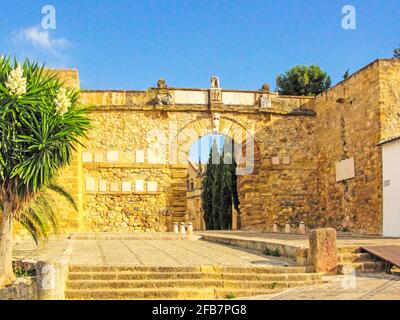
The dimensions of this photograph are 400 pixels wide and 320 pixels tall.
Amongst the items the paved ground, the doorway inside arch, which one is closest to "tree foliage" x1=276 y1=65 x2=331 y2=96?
the doorway inside arch

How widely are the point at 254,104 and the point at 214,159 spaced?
8699mm

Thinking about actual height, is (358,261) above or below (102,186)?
below

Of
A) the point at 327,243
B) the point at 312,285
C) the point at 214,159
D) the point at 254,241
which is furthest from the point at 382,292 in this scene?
the point at 214,159

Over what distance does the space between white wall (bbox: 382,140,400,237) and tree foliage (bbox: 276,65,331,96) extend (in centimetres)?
1781

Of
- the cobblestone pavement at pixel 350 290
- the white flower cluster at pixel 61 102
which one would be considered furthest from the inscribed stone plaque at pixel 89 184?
the cobblestone pavement at pixel 350 290

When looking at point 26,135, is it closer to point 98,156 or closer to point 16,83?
point 16,83

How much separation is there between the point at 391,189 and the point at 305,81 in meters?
18.8

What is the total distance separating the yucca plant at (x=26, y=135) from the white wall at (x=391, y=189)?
8.72m

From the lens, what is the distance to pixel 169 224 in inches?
818

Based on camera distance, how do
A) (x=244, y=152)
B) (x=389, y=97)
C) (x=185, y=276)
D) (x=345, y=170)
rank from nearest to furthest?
(x=185, y=276) → (x=389, y=97) → (x=345, y=170) → (x=244, y=152)

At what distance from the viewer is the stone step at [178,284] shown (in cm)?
766

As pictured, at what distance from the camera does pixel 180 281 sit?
7.87 metres

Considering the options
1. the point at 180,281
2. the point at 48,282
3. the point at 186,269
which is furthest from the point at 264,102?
the point at 48,282

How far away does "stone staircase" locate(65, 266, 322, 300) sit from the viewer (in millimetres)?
7480
